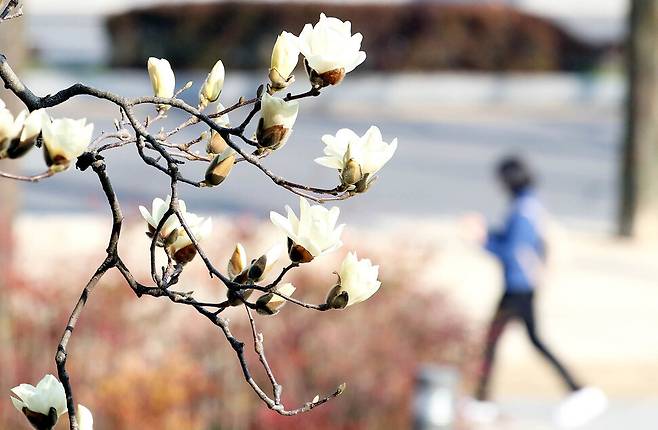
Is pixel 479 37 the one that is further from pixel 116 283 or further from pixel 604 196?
pixel 116 283

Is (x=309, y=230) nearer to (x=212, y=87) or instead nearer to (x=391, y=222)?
(x=212, y=87)

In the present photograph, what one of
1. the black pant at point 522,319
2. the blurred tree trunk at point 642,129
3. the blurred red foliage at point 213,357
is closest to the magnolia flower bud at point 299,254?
the blurred red foliage at point 213,357

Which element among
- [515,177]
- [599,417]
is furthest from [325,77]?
[599,417]

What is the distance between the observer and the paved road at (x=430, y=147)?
14.8 m

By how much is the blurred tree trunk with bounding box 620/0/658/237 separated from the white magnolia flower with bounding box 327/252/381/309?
11.8 metres

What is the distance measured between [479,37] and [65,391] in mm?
29393

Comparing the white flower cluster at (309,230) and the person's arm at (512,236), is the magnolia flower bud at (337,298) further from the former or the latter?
the person's arm at (512,236)

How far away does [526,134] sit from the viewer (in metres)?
22.8

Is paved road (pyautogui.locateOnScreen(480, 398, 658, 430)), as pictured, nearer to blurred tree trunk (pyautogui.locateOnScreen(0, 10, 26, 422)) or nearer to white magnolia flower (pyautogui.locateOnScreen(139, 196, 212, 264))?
blurred tree trunk (pyautogui.locateOnScreen(0, 10, 26, 422))

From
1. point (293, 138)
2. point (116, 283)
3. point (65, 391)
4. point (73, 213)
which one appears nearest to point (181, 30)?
point (293, 138)

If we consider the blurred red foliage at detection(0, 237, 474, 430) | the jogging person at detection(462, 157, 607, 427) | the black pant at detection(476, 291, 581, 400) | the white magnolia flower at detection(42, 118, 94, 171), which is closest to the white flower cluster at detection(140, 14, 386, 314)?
the white magnolia flower at detection(42, 118, 94, 171)

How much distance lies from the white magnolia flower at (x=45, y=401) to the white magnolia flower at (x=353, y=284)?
321mm

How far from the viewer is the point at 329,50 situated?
1451 mm

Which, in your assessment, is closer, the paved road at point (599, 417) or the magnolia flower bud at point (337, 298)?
the magnolia flower bud at point (337, 298)
